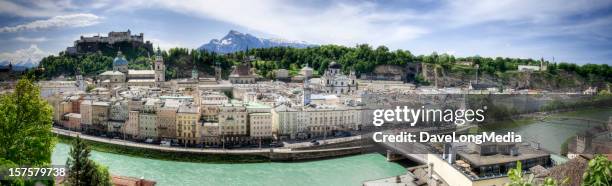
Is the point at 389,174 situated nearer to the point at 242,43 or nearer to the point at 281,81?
the point at 281,81

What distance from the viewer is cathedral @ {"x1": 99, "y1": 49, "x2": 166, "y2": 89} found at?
21.0 meters

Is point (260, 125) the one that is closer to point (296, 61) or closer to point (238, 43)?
point (296, 61)

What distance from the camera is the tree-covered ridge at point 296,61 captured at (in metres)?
23.4

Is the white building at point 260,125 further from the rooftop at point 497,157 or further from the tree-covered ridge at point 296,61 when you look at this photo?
the tree-covered ridge at point 296,61

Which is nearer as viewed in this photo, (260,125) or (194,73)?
(260,125)

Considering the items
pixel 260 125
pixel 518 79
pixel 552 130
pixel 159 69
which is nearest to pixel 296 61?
pixel 159 69

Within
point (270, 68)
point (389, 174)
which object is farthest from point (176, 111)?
point (270, 68)

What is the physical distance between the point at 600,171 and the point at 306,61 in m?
24.7

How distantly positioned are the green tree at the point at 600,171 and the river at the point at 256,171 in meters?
6.96

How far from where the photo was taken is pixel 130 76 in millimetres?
22391

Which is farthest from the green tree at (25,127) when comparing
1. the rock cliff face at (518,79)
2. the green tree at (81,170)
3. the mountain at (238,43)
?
the mountain at (238,43)

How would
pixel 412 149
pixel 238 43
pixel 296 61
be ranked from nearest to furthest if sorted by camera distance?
pixel 412 149 < pixel 296 61 < pixel 238 43

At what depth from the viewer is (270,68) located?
82.5 feet

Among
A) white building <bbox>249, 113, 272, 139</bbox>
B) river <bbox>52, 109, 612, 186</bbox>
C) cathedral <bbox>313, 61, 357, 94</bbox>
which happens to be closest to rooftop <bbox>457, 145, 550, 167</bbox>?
river <bbox>52, 109, 612, 186</bbox>
